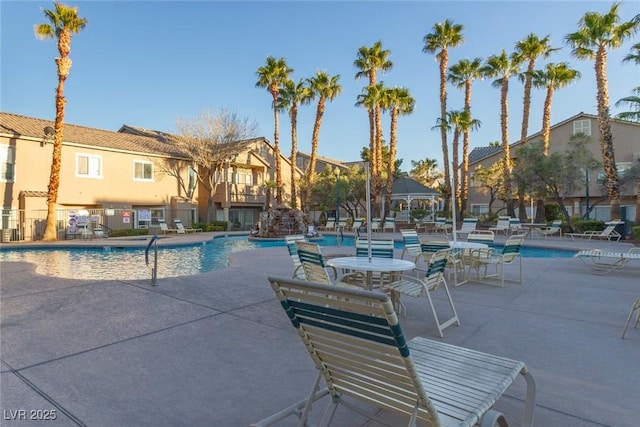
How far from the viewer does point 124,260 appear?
12.5 meters

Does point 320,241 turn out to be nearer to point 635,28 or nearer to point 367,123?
point 367,123

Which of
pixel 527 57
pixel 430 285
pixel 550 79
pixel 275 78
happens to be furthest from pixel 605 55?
pixel 430 285

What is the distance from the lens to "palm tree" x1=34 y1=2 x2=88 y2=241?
17812 mm

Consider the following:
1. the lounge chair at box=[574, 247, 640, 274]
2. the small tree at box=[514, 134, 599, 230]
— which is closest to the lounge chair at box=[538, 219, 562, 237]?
the small tree at box=[514, 134, 599, 230]

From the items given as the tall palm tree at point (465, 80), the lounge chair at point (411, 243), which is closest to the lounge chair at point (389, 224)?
the tall palm tree at point (465, 80)

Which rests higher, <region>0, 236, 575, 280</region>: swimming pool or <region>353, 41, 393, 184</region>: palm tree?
<region>353, 41, 393, 184</region>: palm tree

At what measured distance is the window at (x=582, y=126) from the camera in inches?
1142

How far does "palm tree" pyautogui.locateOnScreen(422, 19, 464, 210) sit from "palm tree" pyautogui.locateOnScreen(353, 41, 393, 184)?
326 cm

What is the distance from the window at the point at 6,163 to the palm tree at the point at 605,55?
30213mm

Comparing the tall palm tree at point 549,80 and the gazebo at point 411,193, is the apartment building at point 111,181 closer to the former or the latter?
the gazebo at point 411,193

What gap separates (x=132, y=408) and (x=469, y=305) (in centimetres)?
457

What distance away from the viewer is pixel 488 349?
365 cm

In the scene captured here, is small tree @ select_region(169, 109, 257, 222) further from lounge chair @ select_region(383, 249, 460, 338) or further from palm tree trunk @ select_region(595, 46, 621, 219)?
lounge chair @ select_region(383, 249, 460, 338)

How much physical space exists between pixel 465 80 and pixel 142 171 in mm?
23739
